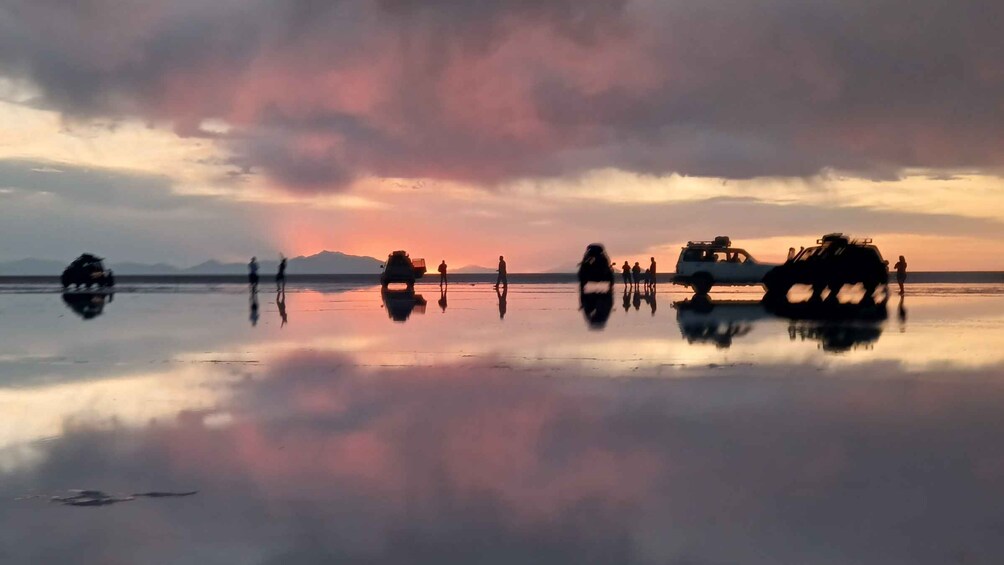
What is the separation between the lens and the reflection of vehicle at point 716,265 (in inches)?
1663

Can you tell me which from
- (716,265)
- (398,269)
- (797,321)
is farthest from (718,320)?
(398,269)

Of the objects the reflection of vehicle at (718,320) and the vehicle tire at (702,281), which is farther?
the vehicle tire at (702,281)

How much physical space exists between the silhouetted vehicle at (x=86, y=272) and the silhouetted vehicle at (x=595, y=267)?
3174cm

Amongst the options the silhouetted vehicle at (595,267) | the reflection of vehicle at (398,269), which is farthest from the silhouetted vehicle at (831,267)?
the reflection of vehicle at (398,269)

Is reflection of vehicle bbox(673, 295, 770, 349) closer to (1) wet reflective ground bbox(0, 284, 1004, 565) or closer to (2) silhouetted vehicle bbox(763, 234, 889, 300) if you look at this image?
(1) wet reflective ground bbox(0, 284, 1004, 565)

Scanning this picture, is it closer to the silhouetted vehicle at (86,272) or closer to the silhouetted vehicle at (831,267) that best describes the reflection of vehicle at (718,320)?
the silhouetted vehicle at (831,267)

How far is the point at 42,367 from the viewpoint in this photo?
14.6m

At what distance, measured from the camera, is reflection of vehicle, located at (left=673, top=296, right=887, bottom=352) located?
19.2 metres

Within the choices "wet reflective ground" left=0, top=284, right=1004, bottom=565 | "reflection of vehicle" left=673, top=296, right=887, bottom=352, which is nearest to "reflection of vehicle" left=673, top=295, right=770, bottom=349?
"reflection of vehicle" left=673, top=296, right=887, bottom=352

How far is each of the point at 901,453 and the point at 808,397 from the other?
3115mm

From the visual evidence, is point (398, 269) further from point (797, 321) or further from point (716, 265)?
point (797, 321)

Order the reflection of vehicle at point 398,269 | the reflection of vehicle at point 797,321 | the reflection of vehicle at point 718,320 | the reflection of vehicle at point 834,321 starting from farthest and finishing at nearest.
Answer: the reflection of vehicle at point 398,269 → the reflection of vehicle at point 718,320 → the reflection of vehicle at point 797,321 → the reflection of vehicle at point 834,321

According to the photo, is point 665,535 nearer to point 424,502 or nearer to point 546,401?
point 424,502

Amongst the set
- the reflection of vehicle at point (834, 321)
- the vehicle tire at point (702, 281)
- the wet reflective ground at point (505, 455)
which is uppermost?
the vehicle tire at point (702, 281)
